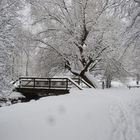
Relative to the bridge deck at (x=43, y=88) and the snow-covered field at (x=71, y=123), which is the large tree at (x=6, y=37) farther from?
the bridge deck at (x=43, y=88)

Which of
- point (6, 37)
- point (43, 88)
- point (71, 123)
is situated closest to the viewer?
point (6, 37)

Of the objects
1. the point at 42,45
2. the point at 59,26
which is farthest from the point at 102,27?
the point at 42,45

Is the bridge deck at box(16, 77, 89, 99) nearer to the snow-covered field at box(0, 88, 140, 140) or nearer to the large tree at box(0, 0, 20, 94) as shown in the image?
the snow-covered field at box(0, 88, 140, 140)

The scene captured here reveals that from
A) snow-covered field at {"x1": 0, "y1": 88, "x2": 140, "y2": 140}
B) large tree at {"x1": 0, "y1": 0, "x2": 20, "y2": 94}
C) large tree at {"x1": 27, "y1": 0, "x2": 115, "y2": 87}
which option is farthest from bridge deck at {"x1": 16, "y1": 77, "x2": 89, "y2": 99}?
large tree at {"x1": 0, "y1": 0, "x2": 20, "y2": 94}

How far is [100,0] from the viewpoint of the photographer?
2534 centimetres

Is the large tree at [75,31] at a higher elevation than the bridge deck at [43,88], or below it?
higher

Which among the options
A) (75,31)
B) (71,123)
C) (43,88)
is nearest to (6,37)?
(71,123)

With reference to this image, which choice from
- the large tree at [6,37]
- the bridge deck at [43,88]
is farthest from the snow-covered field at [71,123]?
the bridge deck at [43,88]

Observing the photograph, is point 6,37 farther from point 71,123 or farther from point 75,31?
point 75,31

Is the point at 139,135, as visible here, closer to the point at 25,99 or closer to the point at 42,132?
the point at 42,132

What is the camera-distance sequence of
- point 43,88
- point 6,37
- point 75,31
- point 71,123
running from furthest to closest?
point 75,31
point 43,88
point 71,123
point 6,37

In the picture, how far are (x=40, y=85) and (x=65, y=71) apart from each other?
5.78 meters

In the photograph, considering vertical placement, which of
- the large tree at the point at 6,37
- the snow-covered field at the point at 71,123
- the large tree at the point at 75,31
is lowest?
the snow-covered field at the point at 71,123

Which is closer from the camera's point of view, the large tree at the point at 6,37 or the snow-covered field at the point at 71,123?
the snow-covered field at the point at 71,123
